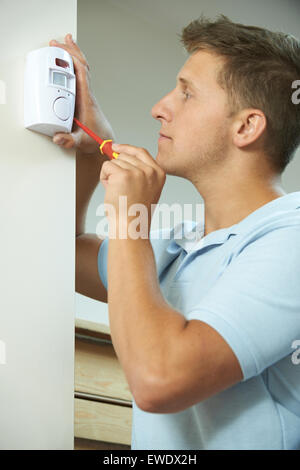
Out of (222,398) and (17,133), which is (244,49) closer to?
(17,133)

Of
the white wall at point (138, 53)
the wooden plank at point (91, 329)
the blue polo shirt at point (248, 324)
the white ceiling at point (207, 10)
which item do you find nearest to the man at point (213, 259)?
the blue polo shirt at point (248, 324)

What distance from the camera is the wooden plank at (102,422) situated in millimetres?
1514

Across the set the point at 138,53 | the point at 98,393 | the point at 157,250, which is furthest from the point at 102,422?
the point at 138,53

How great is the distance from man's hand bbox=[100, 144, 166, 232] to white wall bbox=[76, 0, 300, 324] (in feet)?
3.48

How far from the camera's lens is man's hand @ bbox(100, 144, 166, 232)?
31.7 inches

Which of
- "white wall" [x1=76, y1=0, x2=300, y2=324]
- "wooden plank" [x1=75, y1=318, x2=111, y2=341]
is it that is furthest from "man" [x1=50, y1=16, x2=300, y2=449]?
"white wall" [x1=76, y1=0, x2=300, y2=324]

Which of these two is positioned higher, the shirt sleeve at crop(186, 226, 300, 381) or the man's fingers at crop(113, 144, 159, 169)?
the man's fingers at crop(113, 144, 159, 169)

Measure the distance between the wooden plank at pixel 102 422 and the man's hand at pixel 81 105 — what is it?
2.89 feet

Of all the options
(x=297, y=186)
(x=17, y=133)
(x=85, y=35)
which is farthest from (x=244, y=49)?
(x=297, y=186)

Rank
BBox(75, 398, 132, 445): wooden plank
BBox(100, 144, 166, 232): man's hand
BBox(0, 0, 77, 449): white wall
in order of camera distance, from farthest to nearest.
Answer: BBox(75, 398, 132, 445): wooden plank, BBox(100, 144, 166, 232): man's hand, BBox(0, 0, 77, 449): white wall

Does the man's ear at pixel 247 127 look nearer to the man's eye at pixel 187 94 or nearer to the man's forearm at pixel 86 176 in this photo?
the man's eye at pixel 187 94

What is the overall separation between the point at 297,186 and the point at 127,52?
0.93 metres

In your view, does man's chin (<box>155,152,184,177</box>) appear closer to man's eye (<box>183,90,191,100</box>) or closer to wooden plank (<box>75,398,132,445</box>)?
man's eye (<box>183,90,191,100</box>)

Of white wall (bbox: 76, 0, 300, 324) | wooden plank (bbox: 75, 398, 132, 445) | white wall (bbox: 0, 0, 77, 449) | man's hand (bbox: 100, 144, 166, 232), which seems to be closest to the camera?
white wall (bbox: 0, 0, 77, 449)
